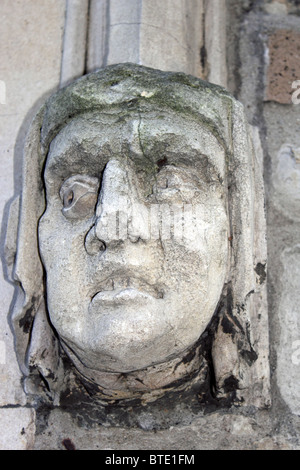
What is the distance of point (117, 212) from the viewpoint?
1217 millimetres

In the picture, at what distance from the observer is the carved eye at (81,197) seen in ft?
4.32

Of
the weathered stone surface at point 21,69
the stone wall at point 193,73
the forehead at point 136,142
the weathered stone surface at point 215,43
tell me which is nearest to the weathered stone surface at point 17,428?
the stone wall at point 193,73

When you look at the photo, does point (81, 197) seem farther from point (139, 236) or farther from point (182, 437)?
point (182, 437)

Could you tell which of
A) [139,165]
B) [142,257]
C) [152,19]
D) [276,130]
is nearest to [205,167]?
[139,165]

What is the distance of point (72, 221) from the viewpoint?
4.34ft

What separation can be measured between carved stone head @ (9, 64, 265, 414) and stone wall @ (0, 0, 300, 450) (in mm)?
120

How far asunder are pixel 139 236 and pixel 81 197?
192 mm

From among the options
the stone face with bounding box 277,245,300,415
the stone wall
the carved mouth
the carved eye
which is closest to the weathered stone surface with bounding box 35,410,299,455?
the stone wall

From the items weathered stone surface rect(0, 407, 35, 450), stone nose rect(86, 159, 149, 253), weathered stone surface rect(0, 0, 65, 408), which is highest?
weathered stone surface rect(0, 0, 65, 408)

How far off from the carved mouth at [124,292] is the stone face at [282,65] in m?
0.90

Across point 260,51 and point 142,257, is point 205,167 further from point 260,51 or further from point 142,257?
point 260,51

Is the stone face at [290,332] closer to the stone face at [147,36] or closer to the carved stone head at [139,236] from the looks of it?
the carved stone head at [139,236]

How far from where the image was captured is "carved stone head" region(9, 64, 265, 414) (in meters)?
1.21

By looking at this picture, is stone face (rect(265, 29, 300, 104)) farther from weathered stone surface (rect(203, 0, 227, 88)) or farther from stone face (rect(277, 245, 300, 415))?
stone face (rect(277, 245, 300, 415))
